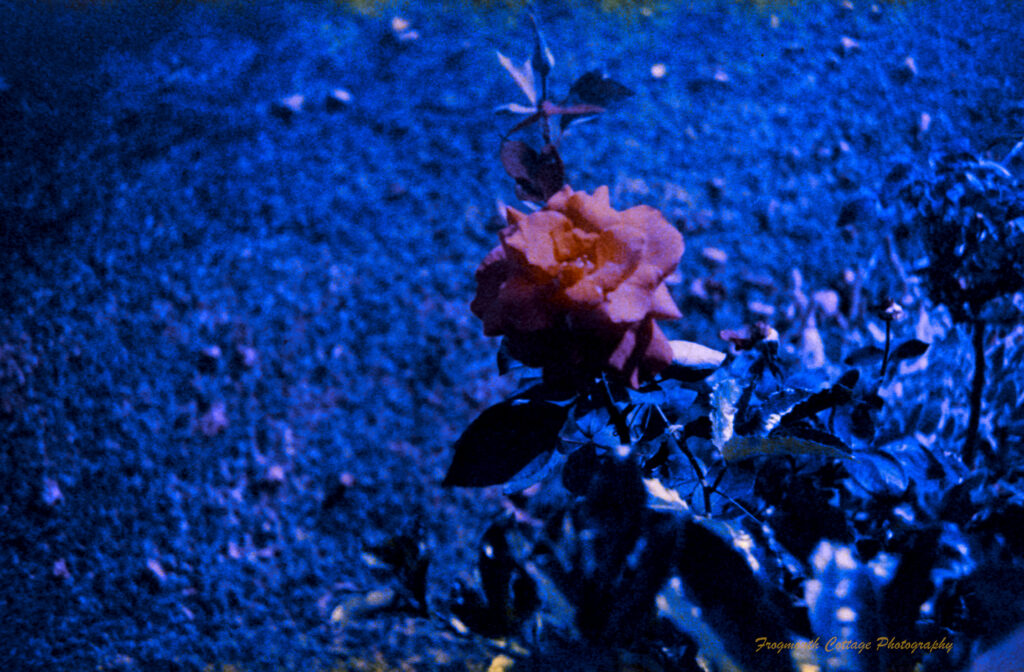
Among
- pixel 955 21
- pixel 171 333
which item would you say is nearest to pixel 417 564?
pixel 171 333

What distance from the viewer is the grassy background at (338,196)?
27.0 inches

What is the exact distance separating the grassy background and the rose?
0.30 metres

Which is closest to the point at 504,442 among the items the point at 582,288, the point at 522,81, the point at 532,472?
the point at 532,472

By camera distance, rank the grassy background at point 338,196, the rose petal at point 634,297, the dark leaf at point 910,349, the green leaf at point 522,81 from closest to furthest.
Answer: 1. the rose petal at point 634,297
2. the green leaf at point 522,81
3. the dark leaf at point 910,349
4. the grassy background at point 338,196

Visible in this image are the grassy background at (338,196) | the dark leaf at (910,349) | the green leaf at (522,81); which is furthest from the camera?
the grassy background at (338,196)

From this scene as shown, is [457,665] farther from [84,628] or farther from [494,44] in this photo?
[494,44]

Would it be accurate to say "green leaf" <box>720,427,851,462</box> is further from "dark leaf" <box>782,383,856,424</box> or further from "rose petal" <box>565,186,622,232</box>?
"rose petal" <box>565,186,622,232</box>

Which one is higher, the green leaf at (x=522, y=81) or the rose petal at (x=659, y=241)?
the green leaf at (x=522, y=81)

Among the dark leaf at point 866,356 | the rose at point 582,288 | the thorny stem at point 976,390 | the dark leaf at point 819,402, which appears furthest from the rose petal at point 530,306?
the thorny stem at point 976,390

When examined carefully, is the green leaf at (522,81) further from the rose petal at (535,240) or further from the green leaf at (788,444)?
the green leaf at (788,444)

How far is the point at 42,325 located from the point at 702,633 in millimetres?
682

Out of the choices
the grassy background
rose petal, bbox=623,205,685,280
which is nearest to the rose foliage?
rose petal, bbox=623,205,685,280

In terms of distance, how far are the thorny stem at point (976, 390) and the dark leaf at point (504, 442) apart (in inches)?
18.0

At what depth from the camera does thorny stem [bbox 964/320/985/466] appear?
669 millimetres
